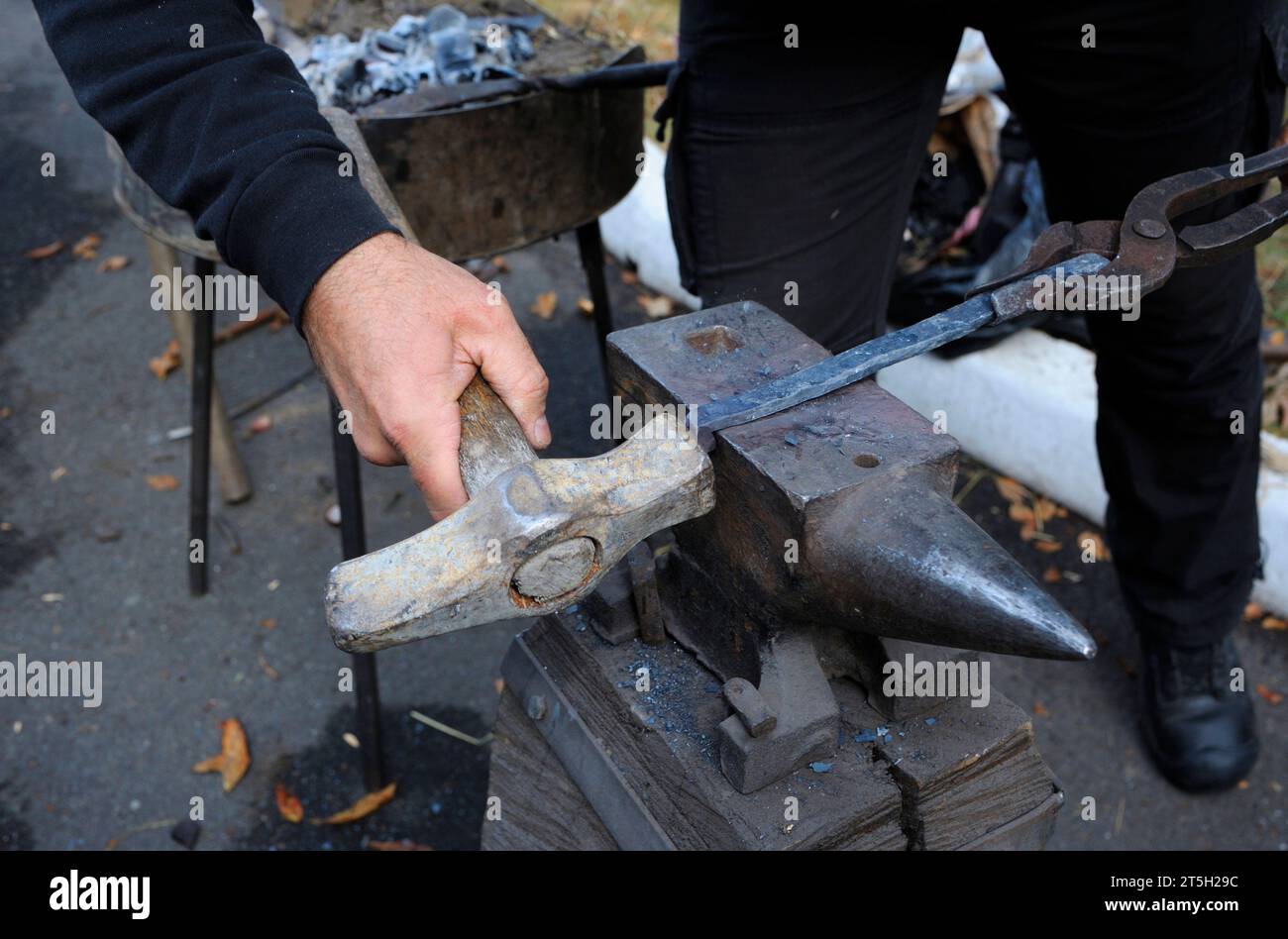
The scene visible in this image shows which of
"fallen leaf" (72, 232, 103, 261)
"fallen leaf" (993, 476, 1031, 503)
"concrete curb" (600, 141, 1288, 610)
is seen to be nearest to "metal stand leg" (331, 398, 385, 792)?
"concrete curb" (600, 141, 1288, 610)

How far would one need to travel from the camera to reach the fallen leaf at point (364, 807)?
281cm

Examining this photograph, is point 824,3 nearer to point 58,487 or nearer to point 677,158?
point 677,158

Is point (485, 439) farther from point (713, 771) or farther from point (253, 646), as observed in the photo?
point (253, 646)

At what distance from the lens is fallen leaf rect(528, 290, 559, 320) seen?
4.74 m

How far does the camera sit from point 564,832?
156 centimetres

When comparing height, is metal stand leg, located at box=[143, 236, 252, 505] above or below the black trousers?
below

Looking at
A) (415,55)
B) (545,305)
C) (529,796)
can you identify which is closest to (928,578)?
(529,796)

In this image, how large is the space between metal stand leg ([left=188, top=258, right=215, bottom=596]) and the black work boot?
2.70 metres

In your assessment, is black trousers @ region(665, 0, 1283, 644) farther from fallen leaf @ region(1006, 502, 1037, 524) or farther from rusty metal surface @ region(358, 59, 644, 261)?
fallen leaf @ region(1006, 502, 1037, 524)

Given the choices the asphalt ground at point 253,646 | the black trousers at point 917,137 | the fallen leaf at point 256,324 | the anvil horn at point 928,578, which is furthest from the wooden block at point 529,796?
the fallen leaf at point 256,324

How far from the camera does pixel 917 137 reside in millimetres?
2021

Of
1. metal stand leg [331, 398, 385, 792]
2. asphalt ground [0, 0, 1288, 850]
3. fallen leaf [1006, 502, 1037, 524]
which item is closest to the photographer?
metal stand leg [331, 398, 385, 792]

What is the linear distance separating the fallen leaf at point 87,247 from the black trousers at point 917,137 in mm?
4206

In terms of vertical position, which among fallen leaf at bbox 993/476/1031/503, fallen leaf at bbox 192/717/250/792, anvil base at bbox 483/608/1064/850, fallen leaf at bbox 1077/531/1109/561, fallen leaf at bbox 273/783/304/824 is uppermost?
anvil base at bbox 483/608/1064/850
